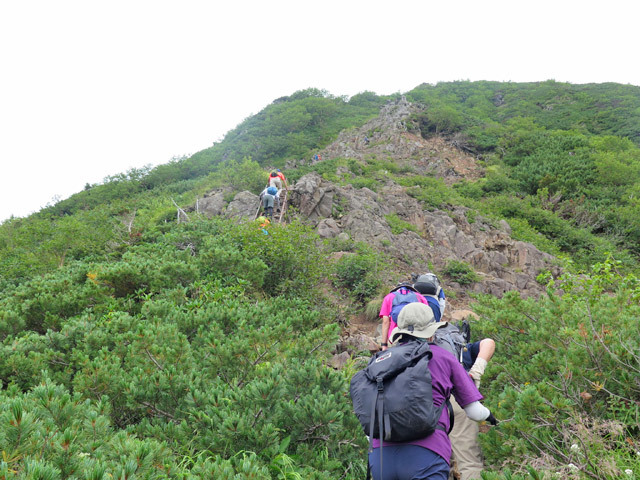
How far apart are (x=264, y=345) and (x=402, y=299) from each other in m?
1.70

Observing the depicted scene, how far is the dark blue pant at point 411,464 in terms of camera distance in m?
2.00

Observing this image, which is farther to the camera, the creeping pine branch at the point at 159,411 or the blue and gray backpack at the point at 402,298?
the blue and gray backpack at the point at 402,298

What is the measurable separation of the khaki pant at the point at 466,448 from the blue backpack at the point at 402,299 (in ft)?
3.88

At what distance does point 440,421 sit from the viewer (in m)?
2.19

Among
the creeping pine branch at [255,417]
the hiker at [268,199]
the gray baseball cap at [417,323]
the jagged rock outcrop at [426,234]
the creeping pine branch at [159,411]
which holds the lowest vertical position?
the jagged rock outcrop at [426,234]

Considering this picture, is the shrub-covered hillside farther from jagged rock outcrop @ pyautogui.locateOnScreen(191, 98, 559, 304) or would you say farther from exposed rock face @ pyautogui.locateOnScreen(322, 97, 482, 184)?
exposed rock face @ pyautogui.locateOnScreen(322, 97, 482, 184)

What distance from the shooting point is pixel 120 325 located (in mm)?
4211

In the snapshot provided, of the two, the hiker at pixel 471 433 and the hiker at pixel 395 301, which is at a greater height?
the hiker at pixel 395 301

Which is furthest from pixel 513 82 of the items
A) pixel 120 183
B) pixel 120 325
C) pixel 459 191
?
pixel 120 325

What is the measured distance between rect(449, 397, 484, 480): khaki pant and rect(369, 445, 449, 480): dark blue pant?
1.25 metres

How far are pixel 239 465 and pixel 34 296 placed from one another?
5869mm

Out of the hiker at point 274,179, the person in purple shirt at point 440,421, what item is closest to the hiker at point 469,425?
the person in purple shirt at point 440,421

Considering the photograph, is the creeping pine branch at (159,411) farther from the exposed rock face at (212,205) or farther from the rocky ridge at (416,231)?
the exposed rock face at (212,205)

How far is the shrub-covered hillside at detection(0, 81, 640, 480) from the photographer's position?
84.7 inches
